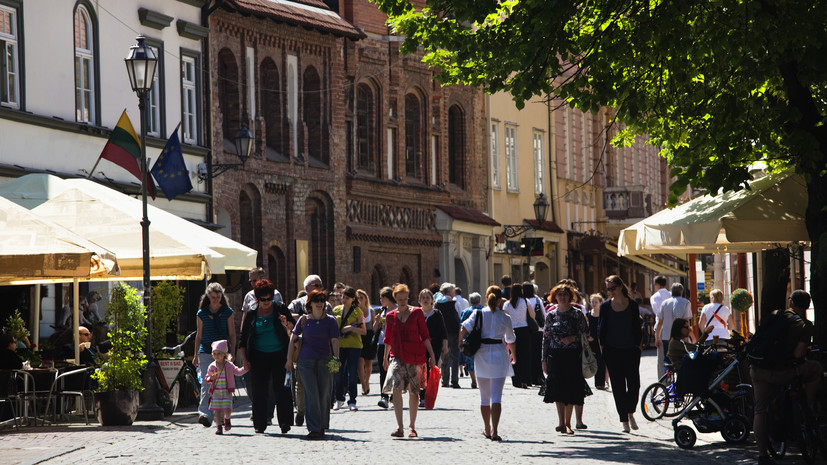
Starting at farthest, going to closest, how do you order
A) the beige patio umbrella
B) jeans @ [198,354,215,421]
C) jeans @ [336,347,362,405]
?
jeans @ [336,347,362,405] < jeans @ [198,354,215,421] < the beige patio umbrella

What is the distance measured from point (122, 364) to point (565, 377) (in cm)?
536

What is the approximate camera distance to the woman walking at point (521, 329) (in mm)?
24625

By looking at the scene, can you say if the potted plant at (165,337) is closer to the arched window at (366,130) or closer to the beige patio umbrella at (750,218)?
the beige patio umbrella at (750,218)

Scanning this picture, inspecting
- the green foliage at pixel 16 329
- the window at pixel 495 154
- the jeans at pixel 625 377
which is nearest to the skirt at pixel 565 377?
the jeans at pixel 625 377

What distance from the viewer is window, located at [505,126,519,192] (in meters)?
50.8

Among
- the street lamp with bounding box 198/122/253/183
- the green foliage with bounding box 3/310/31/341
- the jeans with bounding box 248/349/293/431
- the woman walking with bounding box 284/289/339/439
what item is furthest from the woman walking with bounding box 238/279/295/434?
the street lamp with bounding box 198/122/253/183

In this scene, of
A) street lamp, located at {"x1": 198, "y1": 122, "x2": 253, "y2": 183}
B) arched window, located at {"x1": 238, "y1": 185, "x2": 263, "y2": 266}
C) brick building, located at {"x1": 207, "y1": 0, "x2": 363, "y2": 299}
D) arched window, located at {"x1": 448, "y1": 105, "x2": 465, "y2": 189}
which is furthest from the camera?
arched window, located at {"x1": 448, "y1": 105, "x2": 465, "y2": 189}

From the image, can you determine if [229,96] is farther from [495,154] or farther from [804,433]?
[804,433]

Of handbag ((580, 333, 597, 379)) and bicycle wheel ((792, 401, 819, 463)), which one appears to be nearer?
bicycle wheel ((792, 401, 819, 463))

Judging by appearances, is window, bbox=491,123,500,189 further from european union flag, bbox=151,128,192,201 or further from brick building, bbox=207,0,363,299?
→ european union flag, bbox=151,128,192,201

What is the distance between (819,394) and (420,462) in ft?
12.3

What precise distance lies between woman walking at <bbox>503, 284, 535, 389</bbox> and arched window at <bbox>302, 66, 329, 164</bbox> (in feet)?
44.6

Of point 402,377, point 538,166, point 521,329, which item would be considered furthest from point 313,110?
point 402,377

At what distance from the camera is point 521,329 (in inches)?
974
